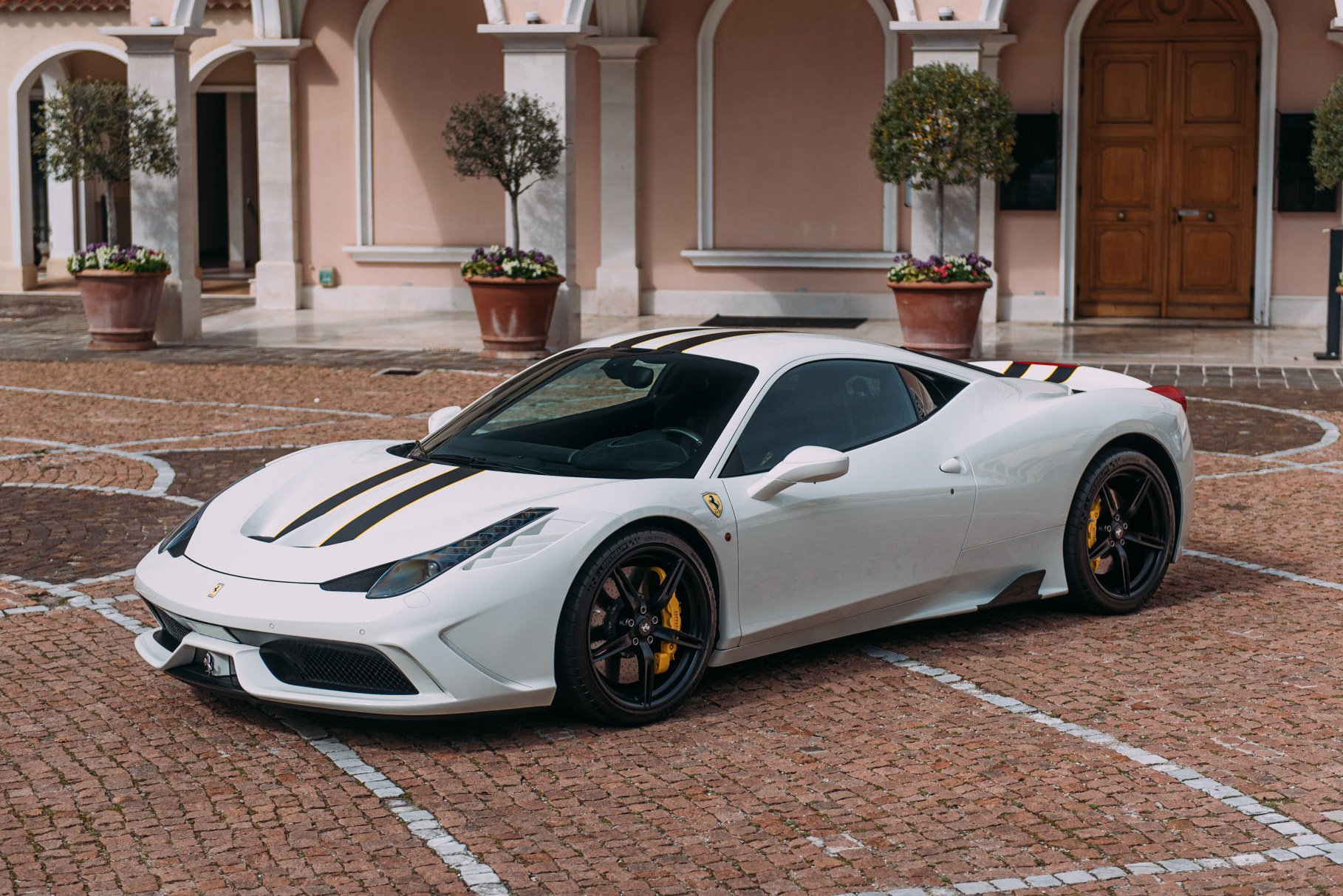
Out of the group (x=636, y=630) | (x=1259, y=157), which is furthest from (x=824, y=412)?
(x=1259, y=157)

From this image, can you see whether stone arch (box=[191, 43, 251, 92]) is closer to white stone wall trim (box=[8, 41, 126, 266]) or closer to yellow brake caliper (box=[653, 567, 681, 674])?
white stone wall trim (box=[8, 41, 126, 266])

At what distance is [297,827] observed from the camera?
469 cm

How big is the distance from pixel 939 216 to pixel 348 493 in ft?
38.4

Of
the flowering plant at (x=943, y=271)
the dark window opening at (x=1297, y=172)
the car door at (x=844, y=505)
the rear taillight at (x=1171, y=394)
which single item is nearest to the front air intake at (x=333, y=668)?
the car door at (x=844, y=505)

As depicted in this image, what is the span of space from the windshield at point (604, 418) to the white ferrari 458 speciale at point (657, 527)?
0.01 m

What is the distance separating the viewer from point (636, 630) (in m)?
5.52

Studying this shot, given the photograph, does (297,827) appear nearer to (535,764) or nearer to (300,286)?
(535,764)

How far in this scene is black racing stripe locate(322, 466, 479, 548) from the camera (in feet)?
17.9

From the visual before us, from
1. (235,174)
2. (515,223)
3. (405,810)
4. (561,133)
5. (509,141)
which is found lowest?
(405,810)

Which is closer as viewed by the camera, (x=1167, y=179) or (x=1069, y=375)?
(x=1069, y=375)

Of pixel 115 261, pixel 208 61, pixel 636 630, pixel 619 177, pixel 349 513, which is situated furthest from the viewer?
pixel 208 61

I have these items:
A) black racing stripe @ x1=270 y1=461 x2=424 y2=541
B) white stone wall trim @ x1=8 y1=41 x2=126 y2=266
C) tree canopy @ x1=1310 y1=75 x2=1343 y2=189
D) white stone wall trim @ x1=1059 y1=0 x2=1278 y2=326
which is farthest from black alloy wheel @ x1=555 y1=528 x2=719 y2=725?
white stone wall trim @ x1=8 y1=41 x2=126 y2=266

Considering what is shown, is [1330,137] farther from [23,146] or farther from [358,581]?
[23,146]

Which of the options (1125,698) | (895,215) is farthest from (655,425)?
(895,215)
